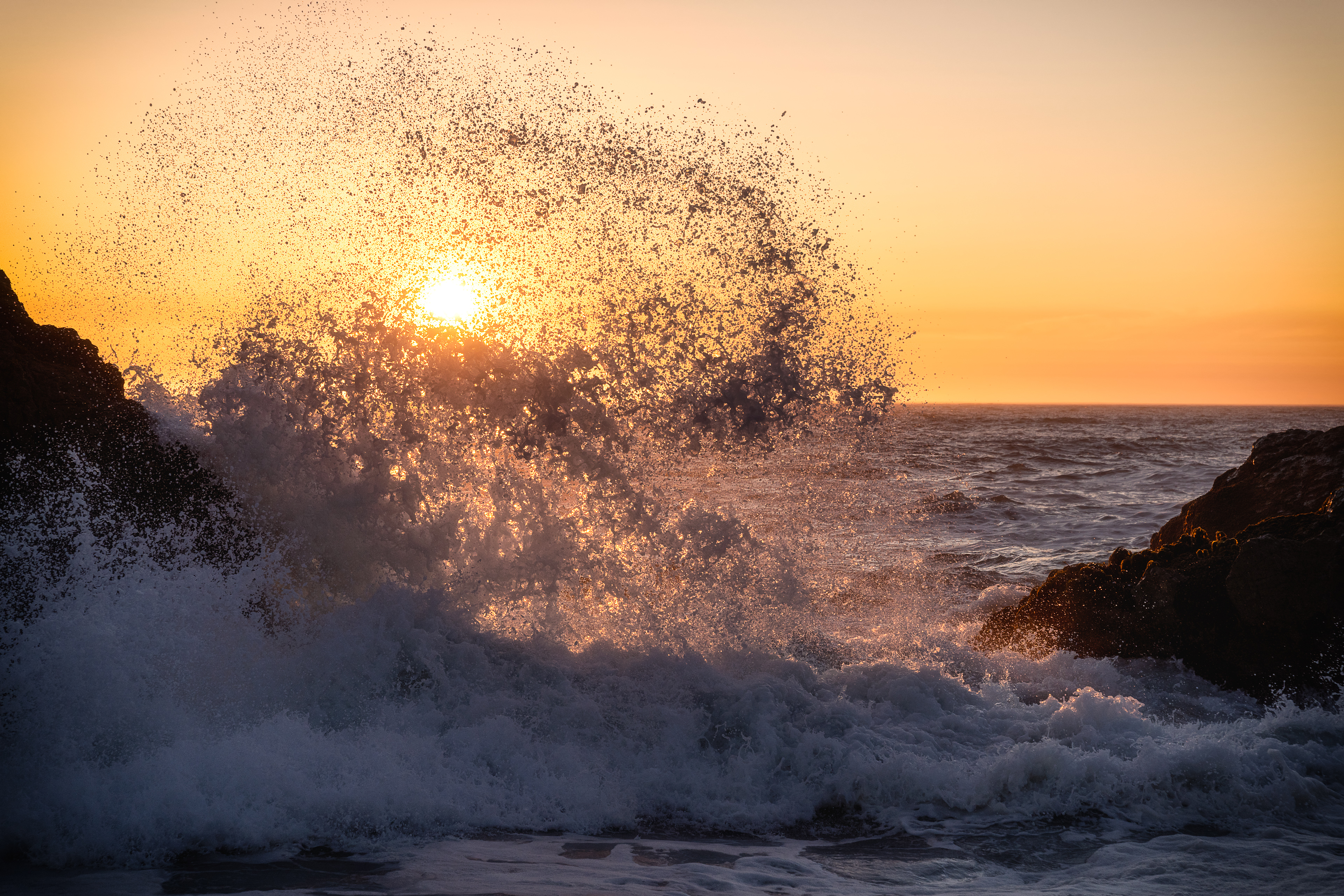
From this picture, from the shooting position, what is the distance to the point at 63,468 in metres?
7.05

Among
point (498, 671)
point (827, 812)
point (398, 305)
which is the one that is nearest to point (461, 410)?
point (398, 305)

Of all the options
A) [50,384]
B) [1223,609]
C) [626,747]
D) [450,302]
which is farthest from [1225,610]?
[50,384]

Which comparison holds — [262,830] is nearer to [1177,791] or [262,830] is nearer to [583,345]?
[583,345]

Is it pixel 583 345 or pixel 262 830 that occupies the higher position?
pixel 583 345

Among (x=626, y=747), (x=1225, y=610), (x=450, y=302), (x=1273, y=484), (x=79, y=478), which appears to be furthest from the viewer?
(x=1273, y=484)

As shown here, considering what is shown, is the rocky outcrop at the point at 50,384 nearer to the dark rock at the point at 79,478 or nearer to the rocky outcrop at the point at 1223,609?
the dark rock at the point at 79,478

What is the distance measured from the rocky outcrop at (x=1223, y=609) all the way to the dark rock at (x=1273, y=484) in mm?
115

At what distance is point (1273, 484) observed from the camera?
30.9ft

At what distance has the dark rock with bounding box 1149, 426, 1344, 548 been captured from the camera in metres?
8.93

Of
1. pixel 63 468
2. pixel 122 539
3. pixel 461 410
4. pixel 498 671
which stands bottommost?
pixel 498 671

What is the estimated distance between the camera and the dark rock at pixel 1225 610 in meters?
6.71

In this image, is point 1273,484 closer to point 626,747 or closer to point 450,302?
point 626,747

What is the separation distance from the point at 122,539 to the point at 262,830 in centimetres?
299

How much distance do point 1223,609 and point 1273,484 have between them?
3.12m
